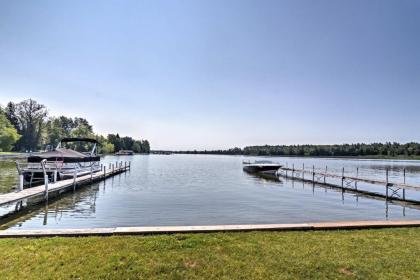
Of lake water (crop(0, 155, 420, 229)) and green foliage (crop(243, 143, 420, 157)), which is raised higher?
green foliage (crop(243, 143, 420, 157))

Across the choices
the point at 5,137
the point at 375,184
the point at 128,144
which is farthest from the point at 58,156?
the point at 128,144

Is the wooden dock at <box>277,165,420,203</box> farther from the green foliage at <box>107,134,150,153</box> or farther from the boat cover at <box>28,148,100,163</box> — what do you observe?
the green foliage at <box>107,134,150,153</box>

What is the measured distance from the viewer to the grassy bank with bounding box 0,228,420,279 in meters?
4.50

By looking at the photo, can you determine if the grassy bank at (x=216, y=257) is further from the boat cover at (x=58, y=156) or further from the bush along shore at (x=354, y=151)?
the bush along shore at (x=354, y=151)

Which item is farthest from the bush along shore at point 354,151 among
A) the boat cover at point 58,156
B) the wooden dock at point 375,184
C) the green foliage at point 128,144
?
the boat cover at point 58,156

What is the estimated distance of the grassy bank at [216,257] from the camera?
4500 millimetres

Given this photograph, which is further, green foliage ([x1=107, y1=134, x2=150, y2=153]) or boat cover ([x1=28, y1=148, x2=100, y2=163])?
green foliage ([x1=107, y1=134, x2=150, y2=153])

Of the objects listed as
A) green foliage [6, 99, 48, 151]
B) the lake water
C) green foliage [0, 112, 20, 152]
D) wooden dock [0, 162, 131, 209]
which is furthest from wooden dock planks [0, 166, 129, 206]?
green foliage [6, 99, 48, 151]

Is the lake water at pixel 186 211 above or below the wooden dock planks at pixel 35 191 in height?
below

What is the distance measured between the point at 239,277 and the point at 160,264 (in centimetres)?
136

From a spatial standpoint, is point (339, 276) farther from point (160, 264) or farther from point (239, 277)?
point (160, 264)

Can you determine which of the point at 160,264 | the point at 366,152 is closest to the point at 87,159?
the point at 160,264

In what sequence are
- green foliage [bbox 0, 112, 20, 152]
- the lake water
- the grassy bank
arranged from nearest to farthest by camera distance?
1. the grassy bank
2. the lake water
3. green foliage [bbox 0, 112, 20, 152]

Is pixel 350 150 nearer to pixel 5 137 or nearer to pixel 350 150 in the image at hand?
pixel 350 150
